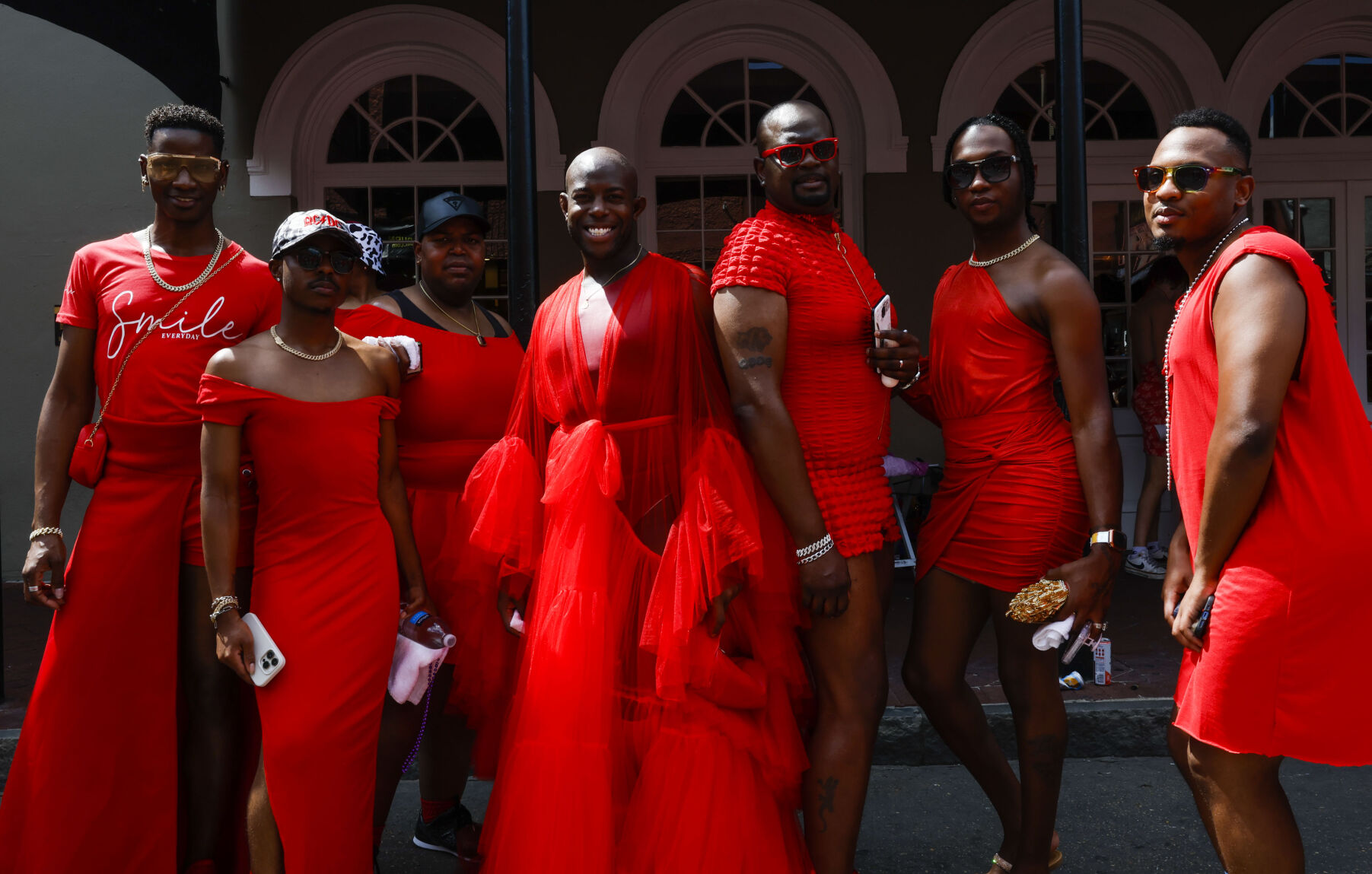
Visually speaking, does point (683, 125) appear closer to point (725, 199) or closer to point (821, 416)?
point (725, 199)

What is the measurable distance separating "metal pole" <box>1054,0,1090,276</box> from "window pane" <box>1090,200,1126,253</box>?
138 inches

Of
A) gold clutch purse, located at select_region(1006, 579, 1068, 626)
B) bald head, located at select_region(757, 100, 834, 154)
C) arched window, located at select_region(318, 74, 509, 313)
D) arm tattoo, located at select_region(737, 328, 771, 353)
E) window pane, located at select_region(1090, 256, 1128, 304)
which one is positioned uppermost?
arched window, located at select_region(318, 74, 509, 313)

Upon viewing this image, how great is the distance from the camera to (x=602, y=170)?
2854mm

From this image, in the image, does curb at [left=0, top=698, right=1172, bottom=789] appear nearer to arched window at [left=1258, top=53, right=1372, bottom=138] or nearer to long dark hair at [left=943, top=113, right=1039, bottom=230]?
long dark hair at [left=943, top=113, right=1039, bottom=230]

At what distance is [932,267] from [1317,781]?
4448mm

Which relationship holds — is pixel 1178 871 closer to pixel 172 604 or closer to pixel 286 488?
pixel 286 488

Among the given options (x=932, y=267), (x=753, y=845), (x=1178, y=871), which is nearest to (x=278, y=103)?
(x=932, y=267)

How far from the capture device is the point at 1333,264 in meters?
7.94

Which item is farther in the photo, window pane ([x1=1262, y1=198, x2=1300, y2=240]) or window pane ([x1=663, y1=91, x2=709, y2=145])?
window pane ([x1=1262, y1=198, x2=1300, y2=240])

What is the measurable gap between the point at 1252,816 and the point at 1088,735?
7.22ft

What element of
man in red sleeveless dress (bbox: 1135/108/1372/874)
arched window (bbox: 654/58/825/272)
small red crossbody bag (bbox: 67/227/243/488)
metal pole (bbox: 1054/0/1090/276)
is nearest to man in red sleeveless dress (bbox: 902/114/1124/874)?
man in red sleeveless dress (bbox: 1135/108/1372/874)

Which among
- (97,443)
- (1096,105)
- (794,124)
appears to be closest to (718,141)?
(1096,105)

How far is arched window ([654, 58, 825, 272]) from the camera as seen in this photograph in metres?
7.66

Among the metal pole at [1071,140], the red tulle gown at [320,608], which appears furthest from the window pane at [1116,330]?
the red tulle gown at [320,608]
